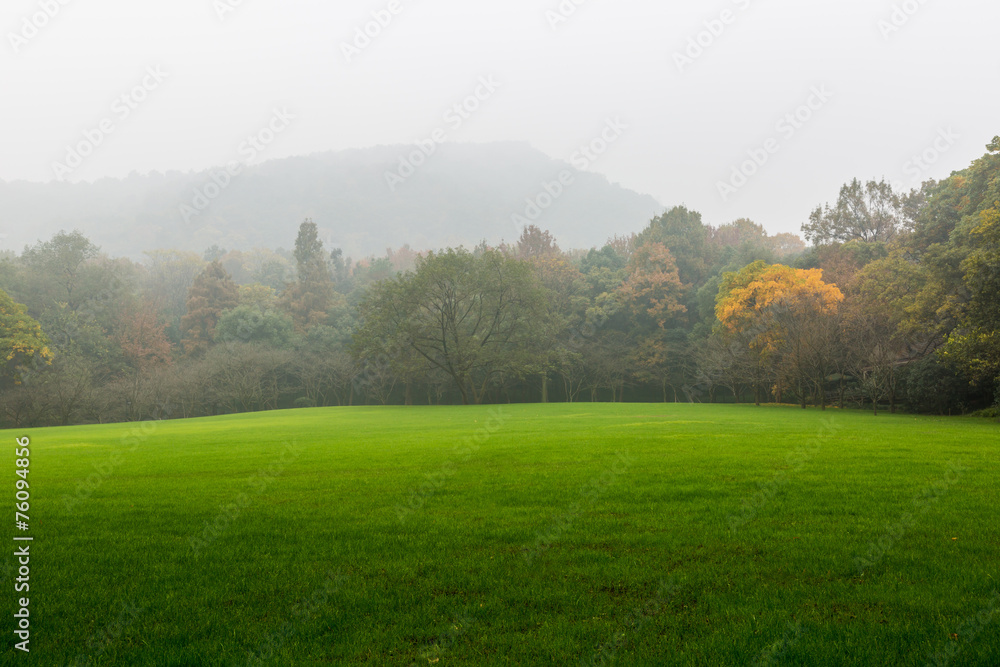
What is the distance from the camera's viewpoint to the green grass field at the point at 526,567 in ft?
12.9

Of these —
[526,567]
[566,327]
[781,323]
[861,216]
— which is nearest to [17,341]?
[566,327]

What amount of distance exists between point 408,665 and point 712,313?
60.8 meters

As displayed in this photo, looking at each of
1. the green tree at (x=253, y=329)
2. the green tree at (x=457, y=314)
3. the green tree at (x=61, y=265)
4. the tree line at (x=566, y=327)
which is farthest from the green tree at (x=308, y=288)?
the green tree at (x=457, y=314)

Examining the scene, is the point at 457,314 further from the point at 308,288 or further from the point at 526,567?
the point at 526,567

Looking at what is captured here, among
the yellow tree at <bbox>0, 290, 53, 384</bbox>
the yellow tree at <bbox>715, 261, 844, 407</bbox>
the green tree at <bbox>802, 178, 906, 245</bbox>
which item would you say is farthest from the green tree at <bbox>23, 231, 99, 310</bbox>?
the green tree at <bbox>802, 178, 906, 245</bbox>

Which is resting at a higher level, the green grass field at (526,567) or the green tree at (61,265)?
the green tree at (61,265)

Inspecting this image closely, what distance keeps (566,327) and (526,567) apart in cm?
5842

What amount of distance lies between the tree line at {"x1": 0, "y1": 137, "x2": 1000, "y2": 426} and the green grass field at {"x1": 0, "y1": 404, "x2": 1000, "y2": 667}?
2327 cm

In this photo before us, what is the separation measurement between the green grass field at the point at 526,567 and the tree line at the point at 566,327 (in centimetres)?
2327

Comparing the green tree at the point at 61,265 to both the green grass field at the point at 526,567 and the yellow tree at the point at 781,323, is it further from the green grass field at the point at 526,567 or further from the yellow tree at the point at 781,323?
the yellow tree at the point at 781,323

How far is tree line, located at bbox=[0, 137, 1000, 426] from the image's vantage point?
3356cm

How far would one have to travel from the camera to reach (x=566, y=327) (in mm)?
63312

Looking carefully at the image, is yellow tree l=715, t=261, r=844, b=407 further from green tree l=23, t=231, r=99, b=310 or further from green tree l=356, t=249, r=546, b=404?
green tree l=23, t=231, r=99, b=310

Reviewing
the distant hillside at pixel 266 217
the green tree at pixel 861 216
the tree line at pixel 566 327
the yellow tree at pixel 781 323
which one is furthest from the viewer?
the distant hillside at pixel 266 217
